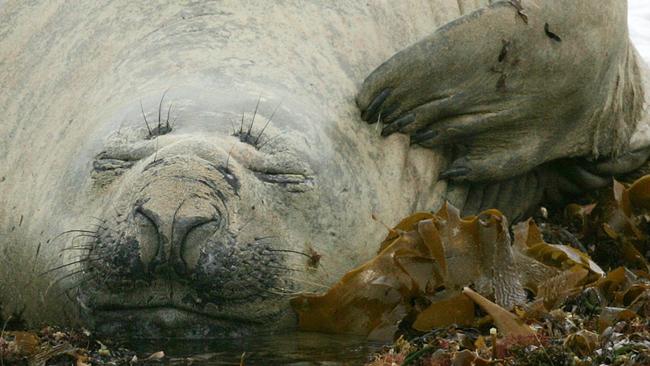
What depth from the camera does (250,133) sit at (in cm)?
592

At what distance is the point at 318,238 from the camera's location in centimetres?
593

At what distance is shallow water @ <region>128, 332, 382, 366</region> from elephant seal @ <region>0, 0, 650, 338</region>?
2.6 inches

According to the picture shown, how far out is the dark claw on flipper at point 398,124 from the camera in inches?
253

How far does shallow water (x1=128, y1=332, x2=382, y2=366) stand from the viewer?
534 centimetres

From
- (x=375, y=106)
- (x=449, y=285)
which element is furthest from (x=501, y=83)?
(x=449, y=285)

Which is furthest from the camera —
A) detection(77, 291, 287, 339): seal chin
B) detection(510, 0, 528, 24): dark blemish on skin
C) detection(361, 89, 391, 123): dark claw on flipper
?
detection(510, 0, 528, 24): dark blemish on skin

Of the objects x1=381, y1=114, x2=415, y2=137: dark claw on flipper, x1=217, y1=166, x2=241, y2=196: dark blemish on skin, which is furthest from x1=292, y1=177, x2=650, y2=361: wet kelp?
x1=381, y1=114, x2=415, y2=137: dark claw on flipper

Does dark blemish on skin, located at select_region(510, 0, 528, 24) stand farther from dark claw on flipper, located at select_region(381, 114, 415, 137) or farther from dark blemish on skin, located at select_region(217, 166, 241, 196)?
dark blemish on skin, located at select_region(217, 166, 241, 196)

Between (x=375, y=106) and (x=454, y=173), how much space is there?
0.51 meters

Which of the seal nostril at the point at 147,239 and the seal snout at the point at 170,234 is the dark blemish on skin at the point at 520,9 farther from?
the seal nostril at the point at 147,239

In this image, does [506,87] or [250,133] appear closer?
[250,133]

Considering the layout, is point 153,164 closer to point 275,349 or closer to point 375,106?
point 275,349

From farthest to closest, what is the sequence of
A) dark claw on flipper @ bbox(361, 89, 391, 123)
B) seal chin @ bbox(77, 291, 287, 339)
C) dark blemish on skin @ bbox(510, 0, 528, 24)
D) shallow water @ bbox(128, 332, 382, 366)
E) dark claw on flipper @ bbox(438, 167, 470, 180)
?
dark claw on flipper @ bbox(438, 167, 470, 180), dark blemish on skin @ bbox(510, 0, 528, 24), dark claw on flipper @ bbox(361, 89, 391, 123), seal chin @ bbox(77, 291, 287, 339), shallow water @ bbox(128, 332, 382, 366)

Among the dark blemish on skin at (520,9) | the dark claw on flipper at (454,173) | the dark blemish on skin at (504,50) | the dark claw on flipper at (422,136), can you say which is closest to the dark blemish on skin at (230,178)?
the dark claw on flipper at (422,136)
